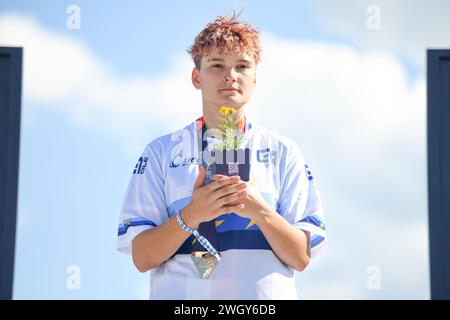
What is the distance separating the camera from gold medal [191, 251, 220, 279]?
3379 millimetres

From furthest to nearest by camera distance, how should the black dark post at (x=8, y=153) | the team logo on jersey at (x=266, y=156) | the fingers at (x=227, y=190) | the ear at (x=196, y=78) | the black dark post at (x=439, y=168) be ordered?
1. the black dark post at (x=439, y=168)
2. the black dark post at (x=8, y=153)
3. the ear at (x=196, y=78)
4. the team logo on jersey at (x=266, y=156)
5. the fingers at (x=227, y=190)

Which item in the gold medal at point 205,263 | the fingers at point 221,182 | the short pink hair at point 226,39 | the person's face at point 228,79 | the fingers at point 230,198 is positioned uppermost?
the short pink hair at point 226,39

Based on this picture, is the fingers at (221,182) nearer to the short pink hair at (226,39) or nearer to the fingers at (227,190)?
the fingers at (227,190)

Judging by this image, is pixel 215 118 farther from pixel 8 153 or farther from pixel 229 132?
pixel 8 153

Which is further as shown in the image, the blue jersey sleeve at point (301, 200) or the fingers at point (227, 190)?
the blue jersey sleeve at point (301, 200)

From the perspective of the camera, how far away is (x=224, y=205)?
3295 mm

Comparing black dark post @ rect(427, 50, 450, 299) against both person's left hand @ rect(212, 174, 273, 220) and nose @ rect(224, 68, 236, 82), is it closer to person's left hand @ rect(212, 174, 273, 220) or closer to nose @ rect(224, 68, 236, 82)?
nose @ rect(224, 68, 236, 82)

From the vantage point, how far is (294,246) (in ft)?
11.1

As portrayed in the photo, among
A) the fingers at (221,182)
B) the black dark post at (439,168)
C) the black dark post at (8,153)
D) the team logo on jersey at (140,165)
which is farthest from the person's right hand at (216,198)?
the black dark post at (439,168)

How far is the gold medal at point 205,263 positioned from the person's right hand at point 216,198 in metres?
0.17

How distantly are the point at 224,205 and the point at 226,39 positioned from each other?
82cm

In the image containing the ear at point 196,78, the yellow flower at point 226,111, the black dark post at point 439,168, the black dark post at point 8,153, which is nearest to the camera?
the yellow flower at point 226,111

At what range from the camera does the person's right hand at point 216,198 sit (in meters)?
3.27
